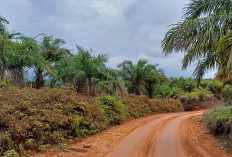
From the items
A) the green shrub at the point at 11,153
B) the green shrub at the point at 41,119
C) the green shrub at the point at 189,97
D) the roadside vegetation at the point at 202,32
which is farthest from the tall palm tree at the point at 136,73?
Result: the green shrub at the point at 11,153

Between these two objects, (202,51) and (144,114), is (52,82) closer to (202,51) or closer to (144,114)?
(144,114)

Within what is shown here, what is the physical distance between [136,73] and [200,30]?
16842 millimetres

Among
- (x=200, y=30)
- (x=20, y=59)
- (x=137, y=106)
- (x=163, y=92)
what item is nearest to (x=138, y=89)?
(x=163, y=92)

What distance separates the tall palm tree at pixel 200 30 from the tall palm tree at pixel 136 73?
15946 mm

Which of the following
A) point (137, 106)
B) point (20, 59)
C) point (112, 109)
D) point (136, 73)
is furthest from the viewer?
point (136, 73)

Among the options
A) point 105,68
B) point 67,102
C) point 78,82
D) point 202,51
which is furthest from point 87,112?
point 105,68

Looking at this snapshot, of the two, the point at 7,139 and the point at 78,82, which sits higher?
the point at 78,82

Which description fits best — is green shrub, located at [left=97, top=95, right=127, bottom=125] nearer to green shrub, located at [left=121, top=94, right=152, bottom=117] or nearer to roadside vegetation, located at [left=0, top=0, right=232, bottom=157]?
roadside vegetation, located at [left=0, top=0, right=232, bottom=157]

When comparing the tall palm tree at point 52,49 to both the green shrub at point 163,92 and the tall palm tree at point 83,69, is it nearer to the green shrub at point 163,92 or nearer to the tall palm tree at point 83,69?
the tall palm tree at point 83,69

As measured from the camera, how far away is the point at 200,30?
18.7 feet

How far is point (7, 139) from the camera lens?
4.38 meters

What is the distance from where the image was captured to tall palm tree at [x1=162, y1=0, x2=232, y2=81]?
5.49 metres

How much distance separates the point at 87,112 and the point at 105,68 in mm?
8012

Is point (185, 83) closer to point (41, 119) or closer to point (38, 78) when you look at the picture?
point (38, 78)
